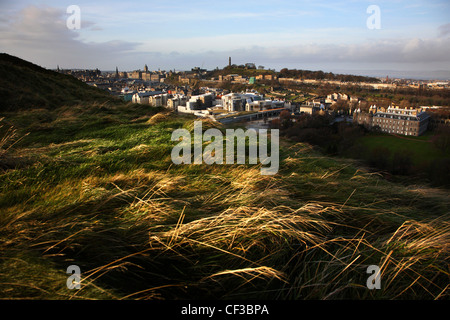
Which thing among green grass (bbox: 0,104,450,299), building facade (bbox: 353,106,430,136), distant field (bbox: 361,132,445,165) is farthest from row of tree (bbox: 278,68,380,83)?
green grass (bbox: 0,104,450,299)

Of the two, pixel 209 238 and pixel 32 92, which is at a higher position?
pixel 32 92

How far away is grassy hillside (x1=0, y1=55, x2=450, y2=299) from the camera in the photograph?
1.10 meters

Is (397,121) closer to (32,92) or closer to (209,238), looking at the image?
(32,92)

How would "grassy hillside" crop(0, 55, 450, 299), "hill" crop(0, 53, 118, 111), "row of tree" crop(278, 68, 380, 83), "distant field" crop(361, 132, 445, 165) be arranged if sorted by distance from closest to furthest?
"grassy hillside" crop(0, 55, 450, 299), "hill" crop(0, 53, 118, 111), "distant field" crop(361, 132, 445, 165), "row of tree" crop(278, 68, 380, 83)

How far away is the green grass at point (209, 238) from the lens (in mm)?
1096

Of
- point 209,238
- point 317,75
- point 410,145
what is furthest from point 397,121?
point 317,75

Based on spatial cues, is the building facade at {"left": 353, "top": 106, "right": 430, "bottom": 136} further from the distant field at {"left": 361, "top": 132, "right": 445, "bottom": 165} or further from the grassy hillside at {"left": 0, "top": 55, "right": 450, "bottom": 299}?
the grassy hillside at {"left": 0, "top": 55, "right": 450, "bottom": 299}

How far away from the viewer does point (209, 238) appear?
53.5 inches

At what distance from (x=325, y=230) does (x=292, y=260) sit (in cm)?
32

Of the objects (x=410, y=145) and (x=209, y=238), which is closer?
(x=209, y=238)

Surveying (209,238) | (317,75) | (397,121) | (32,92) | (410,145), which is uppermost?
(317,75)

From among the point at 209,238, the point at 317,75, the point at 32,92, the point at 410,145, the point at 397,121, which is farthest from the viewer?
the point at 317,75

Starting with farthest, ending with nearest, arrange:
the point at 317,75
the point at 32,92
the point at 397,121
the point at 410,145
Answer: the point at 317,75 → the point at 397,121 → the point at 410,145 → the point at 32,92

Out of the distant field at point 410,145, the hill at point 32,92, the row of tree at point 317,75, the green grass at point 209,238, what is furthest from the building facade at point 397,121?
the row of tree at point 317,75
